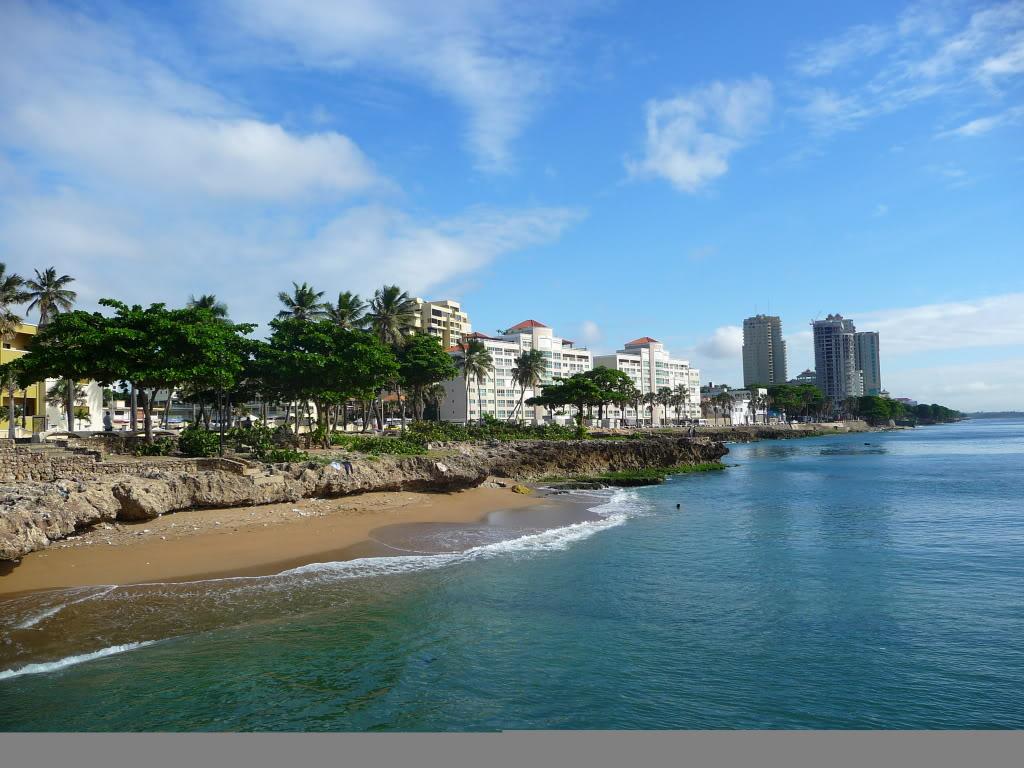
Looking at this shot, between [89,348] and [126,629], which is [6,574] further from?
[89,348]

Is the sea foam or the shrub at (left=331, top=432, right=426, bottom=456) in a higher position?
the shrub at (left=331, top=432, right=426, bottom=456)

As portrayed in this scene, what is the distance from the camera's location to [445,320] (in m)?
135

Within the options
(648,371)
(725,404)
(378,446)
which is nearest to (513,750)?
(378,446)

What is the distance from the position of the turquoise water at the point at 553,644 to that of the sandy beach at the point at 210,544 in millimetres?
1418

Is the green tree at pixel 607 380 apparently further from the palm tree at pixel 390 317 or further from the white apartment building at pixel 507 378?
the palm tree at pixel 390 317

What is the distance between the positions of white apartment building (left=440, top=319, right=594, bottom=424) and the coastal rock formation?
74920 millimetres

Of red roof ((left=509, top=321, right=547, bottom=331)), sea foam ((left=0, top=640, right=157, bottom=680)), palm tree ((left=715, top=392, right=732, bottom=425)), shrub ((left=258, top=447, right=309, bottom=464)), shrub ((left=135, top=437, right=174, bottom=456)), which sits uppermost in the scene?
red roof ((left=509, top=321, right=547, bottom=331))

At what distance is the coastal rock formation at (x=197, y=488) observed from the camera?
18.8m

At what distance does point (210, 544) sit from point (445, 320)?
115m

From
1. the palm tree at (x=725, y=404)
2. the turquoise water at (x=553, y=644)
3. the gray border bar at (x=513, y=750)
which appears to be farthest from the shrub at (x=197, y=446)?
the palm tree at (x=725, y=404)

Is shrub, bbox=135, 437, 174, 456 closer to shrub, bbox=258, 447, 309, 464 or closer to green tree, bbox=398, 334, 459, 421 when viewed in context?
shrub, bbox=258, 447, 309, 464

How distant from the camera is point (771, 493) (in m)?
46.0

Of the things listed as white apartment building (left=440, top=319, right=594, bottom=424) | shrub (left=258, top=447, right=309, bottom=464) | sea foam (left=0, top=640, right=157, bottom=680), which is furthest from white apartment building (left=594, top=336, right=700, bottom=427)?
sea foam (left=0, top=640, right=157, bottom=680)

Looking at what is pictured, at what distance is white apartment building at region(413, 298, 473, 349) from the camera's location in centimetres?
13150
